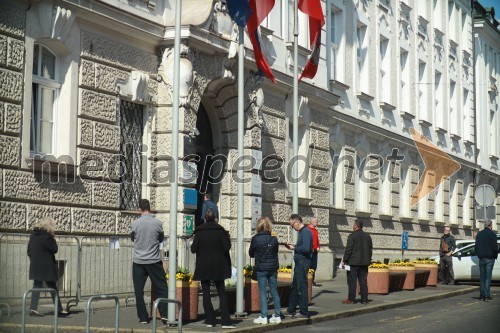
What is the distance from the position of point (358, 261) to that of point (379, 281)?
344 centimetres

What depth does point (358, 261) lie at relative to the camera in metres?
22.1

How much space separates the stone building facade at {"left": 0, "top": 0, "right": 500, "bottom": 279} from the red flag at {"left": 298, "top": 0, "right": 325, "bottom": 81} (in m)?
1.29

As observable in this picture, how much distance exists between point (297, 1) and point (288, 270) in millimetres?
6430

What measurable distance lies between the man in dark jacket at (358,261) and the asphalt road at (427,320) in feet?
2.90

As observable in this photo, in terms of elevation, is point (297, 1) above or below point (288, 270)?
above

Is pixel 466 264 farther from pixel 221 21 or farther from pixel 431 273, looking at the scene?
pixel 221 21

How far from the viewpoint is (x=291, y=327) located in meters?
17.5

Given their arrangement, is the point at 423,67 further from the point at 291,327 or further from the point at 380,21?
the point at 291,327

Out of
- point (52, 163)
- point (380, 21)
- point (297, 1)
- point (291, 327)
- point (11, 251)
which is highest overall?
point (380, 21)

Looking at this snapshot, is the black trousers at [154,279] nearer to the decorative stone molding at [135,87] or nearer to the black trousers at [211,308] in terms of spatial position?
the black trousers at [211,308]

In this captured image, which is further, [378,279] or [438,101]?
[438,101]

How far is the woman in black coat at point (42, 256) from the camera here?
1578 cm

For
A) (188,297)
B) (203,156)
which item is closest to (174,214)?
(188,297)

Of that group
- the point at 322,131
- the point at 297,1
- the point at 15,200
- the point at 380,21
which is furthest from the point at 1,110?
the point at 380,21
